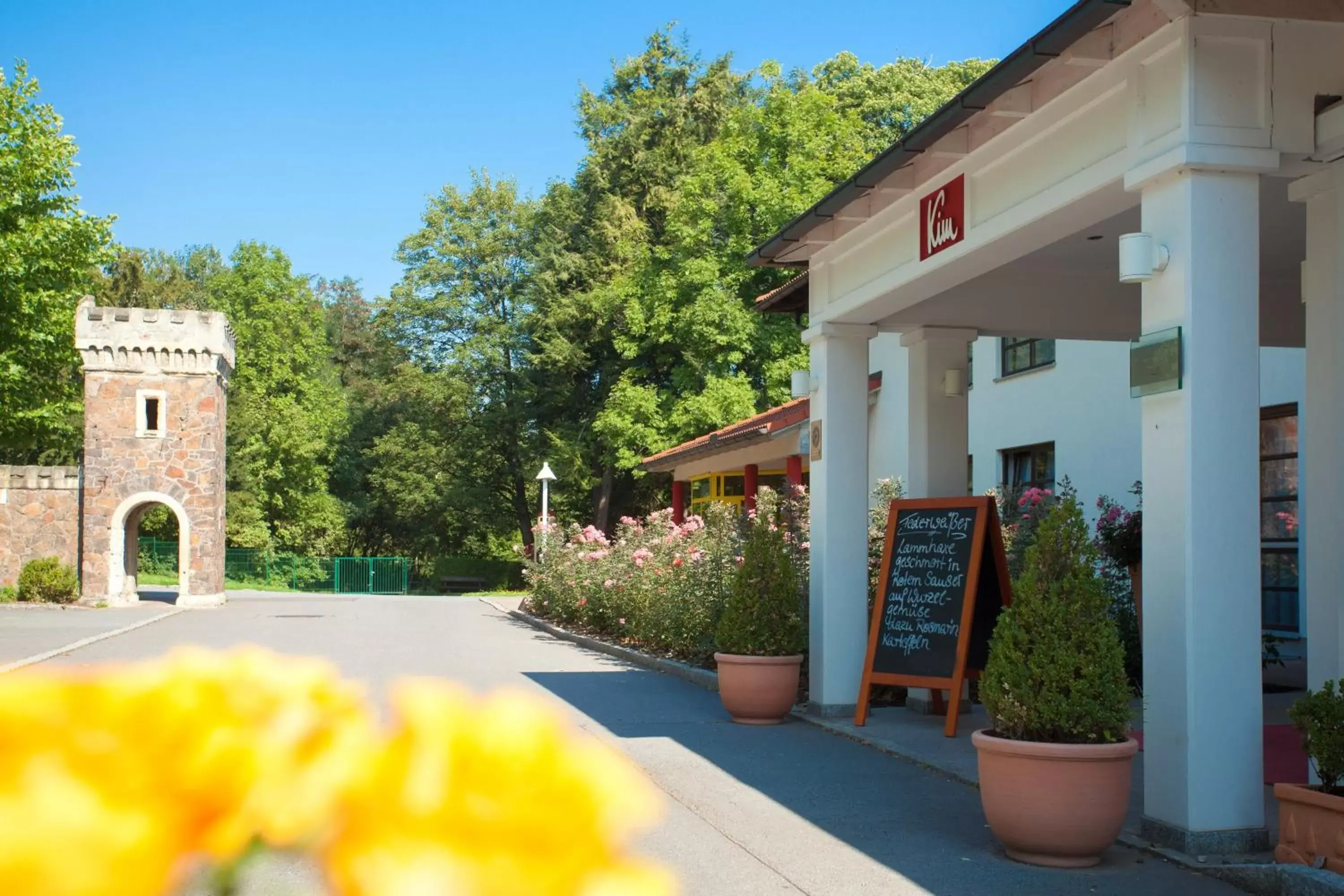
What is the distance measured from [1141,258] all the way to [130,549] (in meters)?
31.5

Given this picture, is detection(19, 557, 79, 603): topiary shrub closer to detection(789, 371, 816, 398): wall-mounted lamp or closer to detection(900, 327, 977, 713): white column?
detection(789, 371, 816, 398): wall-mounted lamp

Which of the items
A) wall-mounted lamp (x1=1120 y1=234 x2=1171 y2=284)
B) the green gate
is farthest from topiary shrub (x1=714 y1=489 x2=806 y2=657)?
the green gate

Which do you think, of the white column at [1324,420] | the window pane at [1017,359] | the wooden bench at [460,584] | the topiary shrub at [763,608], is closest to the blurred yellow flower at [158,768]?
the white column at [1324,420]

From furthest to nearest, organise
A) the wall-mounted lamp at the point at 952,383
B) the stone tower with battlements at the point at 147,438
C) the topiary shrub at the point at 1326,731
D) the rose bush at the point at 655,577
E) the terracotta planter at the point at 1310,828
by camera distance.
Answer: the stone tower with battlements at the point at 147,438 < the rose bush at the point at 655,577 < the wall-mounted lamp at the point at 952,383 < the topiary shrub at the point at 1326,731 < the terracotta planter at the point at 1310,828

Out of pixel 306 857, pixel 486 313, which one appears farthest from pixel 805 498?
pixel 486 313

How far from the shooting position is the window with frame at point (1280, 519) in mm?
14750

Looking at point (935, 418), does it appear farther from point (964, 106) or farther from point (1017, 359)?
point (1017, 359)

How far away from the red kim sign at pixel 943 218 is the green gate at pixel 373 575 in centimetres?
4116

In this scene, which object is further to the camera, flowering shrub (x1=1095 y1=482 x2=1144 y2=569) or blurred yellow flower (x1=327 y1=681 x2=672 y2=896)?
flowering shrub (x1=1095 y1=482 x2=1144 y2=569)

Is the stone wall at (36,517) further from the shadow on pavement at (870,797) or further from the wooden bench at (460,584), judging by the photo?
the shadow on pavement at (870,797)

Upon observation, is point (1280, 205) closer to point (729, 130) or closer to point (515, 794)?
point (515, 794)

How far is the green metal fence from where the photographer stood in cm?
4741

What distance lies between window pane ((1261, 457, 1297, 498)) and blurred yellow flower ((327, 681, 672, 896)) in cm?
1574

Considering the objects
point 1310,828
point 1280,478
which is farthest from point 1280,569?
point 1310,828
